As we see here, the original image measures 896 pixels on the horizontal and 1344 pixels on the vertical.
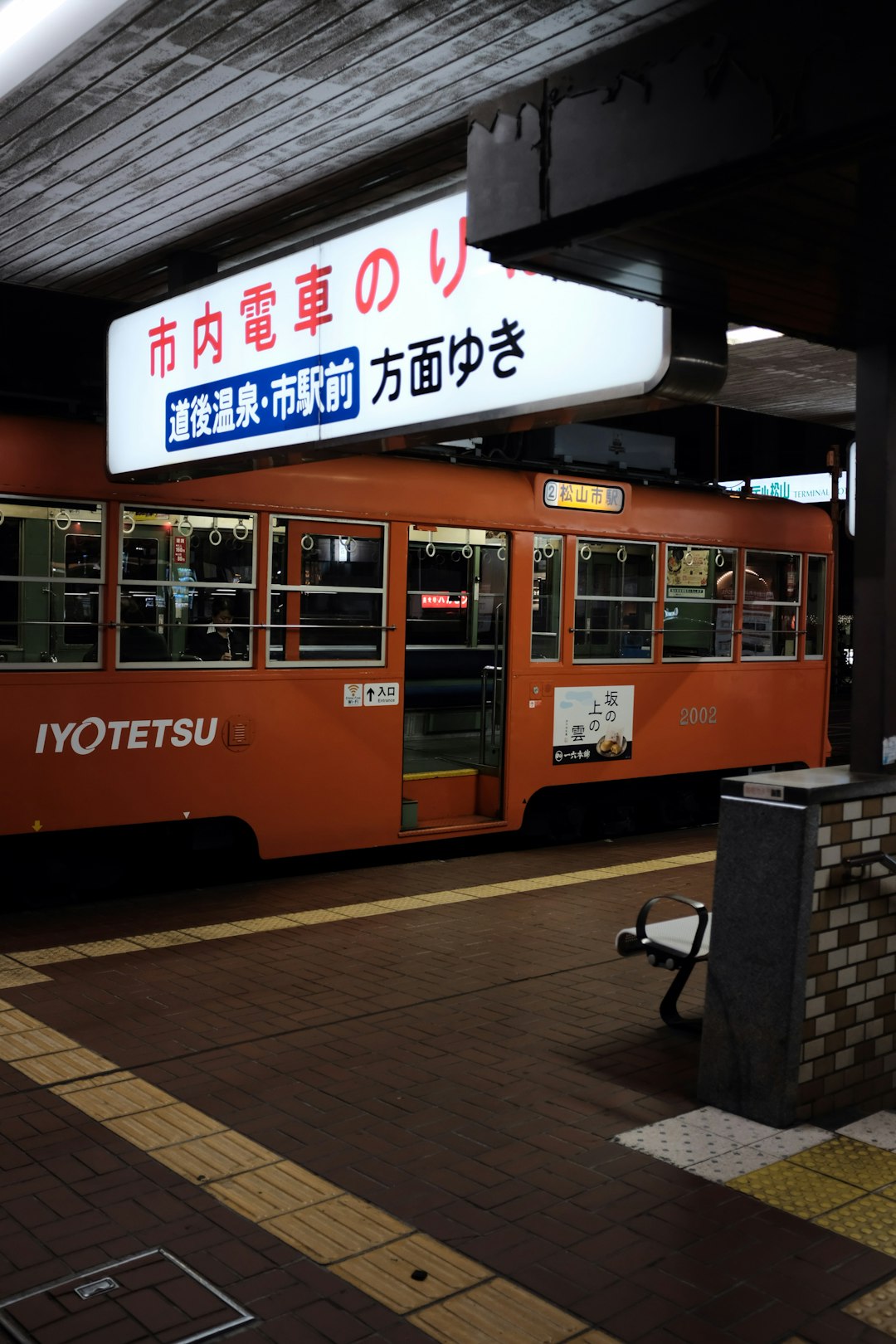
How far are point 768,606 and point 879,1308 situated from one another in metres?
9.33

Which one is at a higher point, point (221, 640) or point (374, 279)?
point (374, 279)

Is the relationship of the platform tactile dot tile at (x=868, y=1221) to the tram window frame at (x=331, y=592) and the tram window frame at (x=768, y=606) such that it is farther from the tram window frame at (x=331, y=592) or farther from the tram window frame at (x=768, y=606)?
the tram window frame at (x=768, y=606)

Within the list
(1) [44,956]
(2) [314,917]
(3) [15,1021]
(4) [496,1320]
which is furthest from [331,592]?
(4) [496,1320]

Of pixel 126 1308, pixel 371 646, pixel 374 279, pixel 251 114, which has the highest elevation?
Result: pixel 251 114

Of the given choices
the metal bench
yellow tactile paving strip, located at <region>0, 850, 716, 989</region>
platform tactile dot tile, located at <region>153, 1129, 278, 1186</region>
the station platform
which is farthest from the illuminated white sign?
platform tactile dot tile, located at <region>153, 1129, 278, 1186</region>

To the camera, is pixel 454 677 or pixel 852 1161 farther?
pixel 454 677

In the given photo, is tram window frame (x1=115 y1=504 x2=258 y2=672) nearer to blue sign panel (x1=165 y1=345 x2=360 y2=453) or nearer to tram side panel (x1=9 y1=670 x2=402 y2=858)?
tram side panel (x1=9 y1=670 x2=402 y2=858)

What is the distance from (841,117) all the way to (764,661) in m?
9.74

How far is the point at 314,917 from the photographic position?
7.74 m

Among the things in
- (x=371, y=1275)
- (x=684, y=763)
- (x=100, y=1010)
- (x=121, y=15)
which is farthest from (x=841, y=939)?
(x=684, y=763)

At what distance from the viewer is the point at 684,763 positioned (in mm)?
11266

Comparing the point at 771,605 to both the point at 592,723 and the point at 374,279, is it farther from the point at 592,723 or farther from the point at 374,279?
the point at 374,279

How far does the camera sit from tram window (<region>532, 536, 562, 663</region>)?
10.1 m

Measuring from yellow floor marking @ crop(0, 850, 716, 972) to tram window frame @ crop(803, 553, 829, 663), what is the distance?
11.9ft
